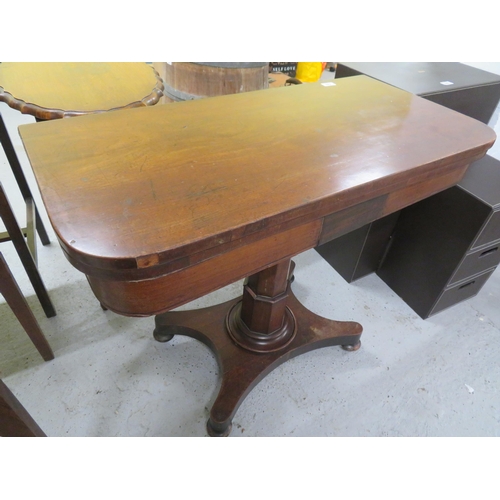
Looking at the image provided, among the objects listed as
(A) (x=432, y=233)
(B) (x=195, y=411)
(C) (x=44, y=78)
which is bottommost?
(B) (x=195, y=411)

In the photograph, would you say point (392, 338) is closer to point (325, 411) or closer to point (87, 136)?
point (325, 411)

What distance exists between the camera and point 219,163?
721 millimetres

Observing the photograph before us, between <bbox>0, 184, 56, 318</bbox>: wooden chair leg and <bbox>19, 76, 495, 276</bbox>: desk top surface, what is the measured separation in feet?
1.32

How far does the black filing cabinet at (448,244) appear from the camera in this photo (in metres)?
1.22

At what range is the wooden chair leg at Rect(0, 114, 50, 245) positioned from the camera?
129 cm

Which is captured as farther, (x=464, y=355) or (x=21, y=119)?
(x=21, y=119)

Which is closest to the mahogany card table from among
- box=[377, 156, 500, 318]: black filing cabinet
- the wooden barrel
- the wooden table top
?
the wooden table top

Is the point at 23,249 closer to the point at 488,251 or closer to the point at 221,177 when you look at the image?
the point at 221,177

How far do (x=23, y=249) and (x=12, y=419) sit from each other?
66 centimetres

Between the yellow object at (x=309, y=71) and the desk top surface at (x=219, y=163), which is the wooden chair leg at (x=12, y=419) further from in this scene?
the yellow object at (x=309, y=71)

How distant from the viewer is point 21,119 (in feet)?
9.13

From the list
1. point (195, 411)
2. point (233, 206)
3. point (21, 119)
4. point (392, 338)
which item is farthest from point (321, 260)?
point (21, 119)

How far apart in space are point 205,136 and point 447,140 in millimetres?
596
